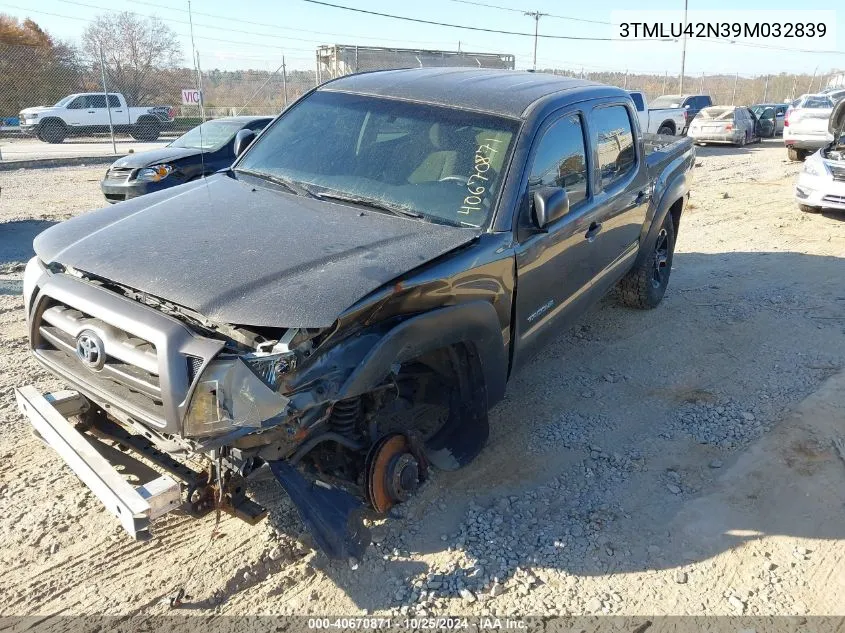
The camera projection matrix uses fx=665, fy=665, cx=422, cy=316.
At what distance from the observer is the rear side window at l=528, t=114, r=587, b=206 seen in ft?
11.7

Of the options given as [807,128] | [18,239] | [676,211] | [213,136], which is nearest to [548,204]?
[676,211]

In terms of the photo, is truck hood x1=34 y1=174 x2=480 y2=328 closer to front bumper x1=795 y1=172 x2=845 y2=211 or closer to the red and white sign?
the red and white sign

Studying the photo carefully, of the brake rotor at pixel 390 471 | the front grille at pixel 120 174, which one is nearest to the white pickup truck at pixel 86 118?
the front grille at pixel 120 174

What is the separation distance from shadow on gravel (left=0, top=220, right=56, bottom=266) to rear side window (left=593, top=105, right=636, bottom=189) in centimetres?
614

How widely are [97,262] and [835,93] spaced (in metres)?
20.6

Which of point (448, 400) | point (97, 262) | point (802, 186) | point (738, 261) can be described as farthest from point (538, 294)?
point (802, 186)

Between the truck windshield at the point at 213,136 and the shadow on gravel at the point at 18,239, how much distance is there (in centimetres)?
227

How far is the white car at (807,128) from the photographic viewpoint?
15.4 m

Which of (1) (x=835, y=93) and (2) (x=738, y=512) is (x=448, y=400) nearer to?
(2) (x=738, y=512)

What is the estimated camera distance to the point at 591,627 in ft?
8.71

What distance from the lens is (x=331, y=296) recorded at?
7.98ft

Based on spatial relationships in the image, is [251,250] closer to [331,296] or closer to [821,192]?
[331,296]

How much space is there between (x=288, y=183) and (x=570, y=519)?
7.54 ft

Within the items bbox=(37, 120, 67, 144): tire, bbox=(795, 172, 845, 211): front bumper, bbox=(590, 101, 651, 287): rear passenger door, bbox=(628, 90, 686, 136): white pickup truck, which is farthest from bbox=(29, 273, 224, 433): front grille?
bbox=(37, 120, 67, 144): tire
